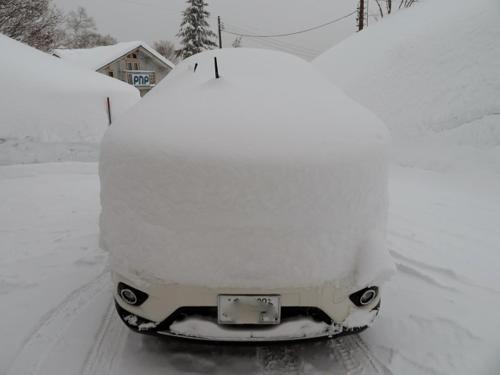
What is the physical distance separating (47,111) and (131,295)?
6501 millimetres

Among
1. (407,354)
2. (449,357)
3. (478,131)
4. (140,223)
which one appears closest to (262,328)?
(140,223)

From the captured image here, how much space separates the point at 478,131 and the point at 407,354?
223 inches

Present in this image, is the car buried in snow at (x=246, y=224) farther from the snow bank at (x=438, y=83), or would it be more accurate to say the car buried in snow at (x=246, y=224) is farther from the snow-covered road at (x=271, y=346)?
the snow bank at (x=438, y=83)

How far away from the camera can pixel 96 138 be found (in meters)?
7.16

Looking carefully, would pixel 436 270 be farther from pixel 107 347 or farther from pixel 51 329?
pixel 51 329

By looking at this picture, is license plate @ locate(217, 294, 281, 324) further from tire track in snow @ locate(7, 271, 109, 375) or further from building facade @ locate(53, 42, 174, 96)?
building facade @ locate(53, 42, 174, 96)

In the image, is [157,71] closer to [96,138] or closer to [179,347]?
[96,138]

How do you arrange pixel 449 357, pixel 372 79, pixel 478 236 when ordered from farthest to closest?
pixel 372 79 → pixel 478 236 → pixel 449 357

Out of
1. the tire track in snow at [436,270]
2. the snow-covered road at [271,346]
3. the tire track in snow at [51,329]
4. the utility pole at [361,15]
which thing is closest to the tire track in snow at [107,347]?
the snow-covered road at [271,346]

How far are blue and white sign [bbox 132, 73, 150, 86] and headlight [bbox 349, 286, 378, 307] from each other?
25.3 metres

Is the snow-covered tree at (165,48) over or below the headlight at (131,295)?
over

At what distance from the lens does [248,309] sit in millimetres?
1666

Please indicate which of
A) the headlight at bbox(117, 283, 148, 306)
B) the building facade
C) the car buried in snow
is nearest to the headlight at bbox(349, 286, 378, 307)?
the car buried in snow

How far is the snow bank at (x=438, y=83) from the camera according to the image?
629 centimetres
